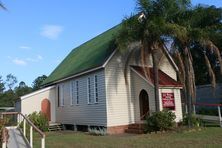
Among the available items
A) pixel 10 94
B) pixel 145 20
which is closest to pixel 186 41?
pixel 145 20

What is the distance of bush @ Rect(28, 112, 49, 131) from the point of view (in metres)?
28.3

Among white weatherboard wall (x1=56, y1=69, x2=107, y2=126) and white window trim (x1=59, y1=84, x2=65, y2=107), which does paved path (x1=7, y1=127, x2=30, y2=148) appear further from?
white window trim (x1=59, y1=84, x2=65, y2=107)

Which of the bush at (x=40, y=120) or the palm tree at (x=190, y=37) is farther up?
the palm tree at (x=190, y=37)

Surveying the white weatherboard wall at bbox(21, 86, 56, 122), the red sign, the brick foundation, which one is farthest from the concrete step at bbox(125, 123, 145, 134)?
the white weatherboard wall at bbox(21, 86, 56, 122)

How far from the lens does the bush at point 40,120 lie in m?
28.3

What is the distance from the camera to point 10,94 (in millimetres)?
79188

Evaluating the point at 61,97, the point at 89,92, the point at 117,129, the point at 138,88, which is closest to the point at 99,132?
the point at 117,129

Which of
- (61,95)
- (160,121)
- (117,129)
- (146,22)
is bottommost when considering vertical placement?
(117,129)

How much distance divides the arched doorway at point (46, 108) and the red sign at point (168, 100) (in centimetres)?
1331

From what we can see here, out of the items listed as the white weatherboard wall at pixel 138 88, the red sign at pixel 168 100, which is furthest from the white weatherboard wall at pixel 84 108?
the red sign at pixel 168 100

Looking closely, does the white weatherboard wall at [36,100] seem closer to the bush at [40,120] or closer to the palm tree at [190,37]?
the bush at [40,120]

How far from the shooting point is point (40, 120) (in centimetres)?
2845

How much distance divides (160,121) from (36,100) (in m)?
15.2

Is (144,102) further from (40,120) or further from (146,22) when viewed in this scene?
(40,120)
